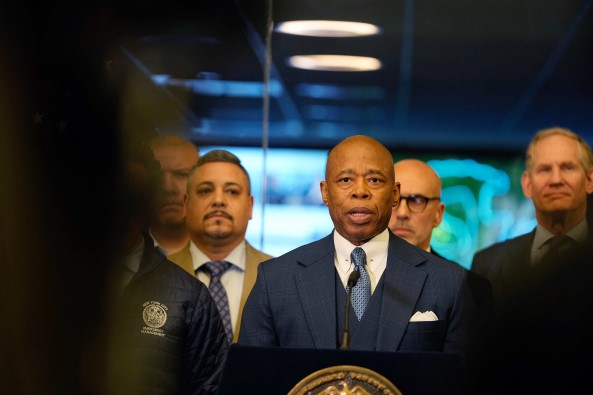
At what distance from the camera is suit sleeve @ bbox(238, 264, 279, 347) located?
292cm

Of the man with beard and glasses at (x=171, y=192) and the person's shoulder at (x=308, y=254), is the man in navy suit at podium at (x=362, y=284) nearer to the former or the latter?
the person's shoulder at (x=308, y=254)

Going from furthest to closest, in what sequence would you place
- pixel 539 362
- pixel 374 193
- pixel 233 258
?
pixel 233 258 → pixel 374 193 → pixel 539 362

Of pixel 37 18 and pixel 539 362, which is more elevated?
pixel 37 18

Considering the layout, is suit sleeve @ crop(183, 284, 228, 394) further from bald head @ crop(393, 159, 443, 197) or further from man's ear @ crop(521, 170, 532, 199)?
man's ear @ crop(521, 170, 532, 199)

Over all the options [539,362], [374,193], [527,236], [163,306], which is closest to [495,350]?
[539,362]

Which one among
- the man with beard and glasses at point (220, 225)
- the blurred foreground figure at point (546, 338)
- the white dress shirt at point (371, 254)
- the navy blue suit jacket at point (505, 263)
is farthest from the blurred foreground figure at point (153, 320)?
the blurred foreground figure at point (546, 338)

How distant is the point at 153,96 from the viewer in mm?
4109

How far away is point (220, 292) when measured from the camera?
386cm

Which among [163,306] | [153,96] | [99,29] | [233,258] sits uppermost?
[99,29]

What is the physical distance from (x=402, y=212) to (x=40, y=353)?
1594mm

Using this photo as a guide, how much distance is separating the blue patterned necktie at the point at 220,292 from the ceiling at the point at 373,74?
543 mm

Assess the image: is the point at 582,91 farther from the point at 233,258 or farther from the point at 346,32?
the point at 233,258

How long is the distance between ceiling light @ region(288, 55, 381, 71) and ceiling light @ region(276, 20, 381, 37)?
106mm

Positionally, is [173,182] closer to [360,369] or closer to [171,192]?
[171,192]
